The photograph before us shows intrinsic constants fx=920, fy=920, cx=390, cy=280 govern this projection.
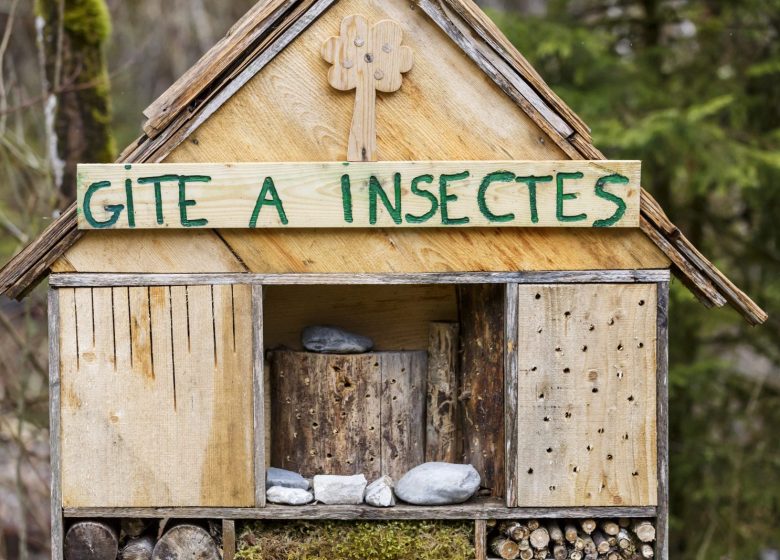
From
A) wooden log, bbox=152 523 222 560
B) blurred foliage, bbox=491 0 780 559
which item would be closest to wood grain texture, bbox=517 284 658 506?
wooden log, bbox=152 523 222 560

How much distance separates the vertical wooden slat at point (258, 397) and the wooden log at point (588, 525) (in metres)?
1.27

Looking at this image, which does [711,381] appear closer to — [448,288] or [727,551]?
[727,551]

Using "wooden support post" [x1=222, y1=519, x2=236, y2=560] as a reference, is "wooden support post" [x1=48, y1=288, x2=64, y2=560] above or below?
above

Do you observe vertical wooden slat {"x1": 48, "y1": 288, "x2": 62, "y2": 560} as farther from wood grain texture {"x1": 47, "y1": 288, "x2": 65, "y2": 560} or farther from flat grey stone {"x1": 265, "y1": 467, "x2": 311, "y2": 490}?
flat grey stone {"x1": 265, "y1": 467, "x2": 311, "y2": 490}

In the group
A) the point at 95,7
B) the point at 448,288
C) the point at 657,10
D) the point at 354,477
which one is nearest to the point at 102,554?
the point at 354,477

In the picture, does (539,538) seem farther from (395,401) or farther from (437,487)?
(395,401)

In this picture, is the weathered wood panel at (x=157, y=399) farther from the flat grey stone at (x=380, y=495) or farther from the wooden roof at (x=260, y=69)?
the flat grey stone at (x=380, y=495)

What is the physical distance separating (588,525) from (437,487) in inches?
24.4

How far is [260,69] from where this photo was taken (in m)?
3.47

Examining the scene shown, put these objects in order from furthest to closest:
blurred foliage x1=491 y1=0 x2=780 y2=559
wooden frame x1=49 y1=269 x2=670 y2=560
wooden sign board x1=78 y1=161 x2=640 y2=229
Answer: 1. blurred foliage x1=491 y1=0 x2=780 y2=559
2. wooden frame x1=49 y1=269 x2=670 y2=560
3. wooden sign board x1=78 y1=161 x2=640 y2=229

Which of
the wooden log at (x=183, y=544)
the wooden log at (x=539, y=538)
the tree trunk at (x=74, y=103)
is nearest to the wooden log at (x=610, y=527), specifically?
the wooden log at (x=539, y=538)

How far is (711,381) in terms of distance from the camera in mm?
7137

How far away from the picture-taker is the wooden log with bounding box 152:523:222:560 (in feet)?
11.8

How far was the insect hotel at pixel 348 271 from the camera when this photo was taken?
11.3 feet
